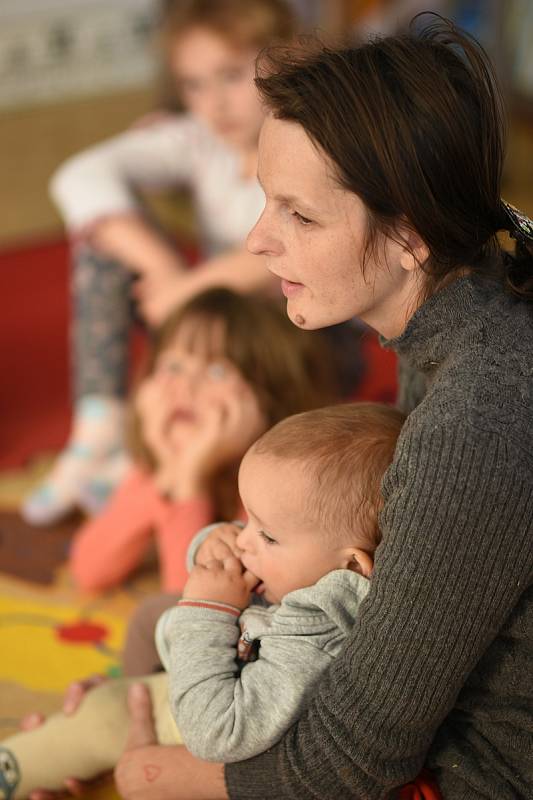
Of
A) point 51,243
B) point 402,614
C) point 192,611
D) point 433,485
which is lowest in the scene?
point 51,243

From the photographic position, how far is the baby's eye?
187 centimetres

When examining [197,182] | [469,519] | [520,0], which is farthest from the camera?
[520,0]

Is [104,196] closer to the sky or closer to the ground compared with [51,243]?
closer to the sky

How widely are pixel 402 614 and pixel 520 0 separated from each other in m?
3.21

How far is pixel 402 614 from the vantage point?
3.17 feet

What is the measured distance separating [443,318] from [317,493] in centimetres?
21

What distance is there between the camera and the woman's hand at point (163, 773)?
113cm

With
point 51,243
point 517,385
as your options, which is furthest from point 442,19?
point 51,243

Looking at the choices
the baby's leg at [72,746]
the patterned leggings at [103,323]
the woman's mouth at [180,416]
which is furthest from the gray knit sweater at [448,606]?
the patterned leggings at [103,323]

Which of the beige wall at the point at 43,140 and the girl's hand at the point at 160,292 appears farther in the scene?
the beige wall at the point at 43,140

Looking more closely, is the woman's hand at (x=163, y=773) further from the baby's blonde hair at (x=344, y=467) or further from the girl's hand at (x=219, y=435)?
the girl's hand at (x=219, y=435)

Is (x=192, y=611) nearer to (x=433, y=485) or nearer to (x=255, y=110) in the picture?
(x=433, y=485)

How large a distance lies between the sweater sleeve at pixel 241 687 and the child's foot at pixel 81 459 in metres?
1.08

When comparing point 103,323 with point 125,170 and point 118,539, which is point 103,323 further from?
point 118,539
